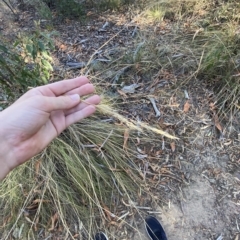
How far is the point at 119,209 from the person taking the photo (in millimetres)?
2221

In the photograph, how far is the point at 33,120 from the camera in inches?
68.2

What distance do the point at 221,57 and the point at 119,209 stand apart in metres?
1.57

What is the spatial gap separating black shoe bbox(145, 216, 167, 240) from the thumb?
97 centimetres

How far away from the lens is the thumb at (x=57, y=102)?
1.73 m

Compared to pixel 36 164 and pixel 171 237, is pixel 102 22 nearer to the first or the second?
pixel 36 164

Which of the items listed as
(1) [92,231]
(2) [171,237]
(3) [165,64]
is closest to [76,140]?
(1) [92,231]

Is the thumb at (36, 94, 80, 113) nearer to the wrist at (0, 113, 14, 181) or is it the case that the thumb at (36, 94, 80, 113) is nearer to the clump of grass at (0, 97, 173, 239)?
the wrist at (0, 113, 14, 181)

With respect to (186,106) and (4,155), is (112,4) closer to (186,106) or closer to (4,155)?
(186,106)

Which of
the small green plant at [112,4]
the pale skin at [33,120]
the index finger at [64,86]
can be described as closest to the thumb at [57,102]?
the pale skin at [33,120]

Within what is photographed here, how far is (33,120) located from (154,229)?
3.60 feet

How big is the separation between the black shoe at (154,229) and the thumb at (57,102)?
966mm

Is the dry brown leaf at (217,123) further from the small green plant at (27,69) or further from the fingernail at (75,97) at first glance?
the small green plant at (27,69)

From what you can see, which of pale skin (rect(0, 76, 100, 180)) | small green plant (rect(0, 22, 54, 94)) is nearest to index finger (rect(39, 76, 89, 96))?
pale skin (rect(0, 76, 100, 180))

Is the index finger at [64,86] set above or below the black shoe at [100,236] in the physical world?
above
